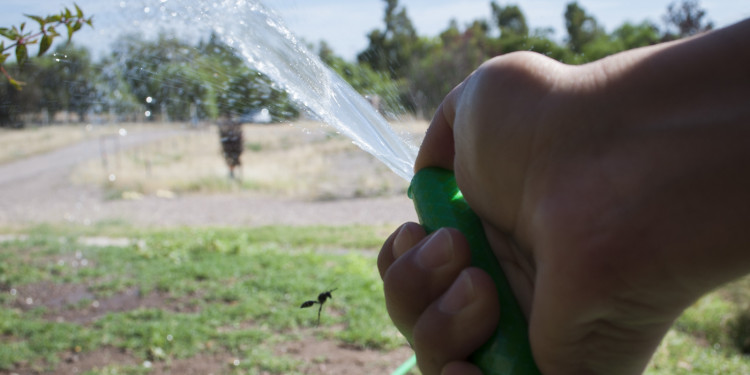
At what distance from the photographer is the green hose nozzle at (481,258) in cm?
105

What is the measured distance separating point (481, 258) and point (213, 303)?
16.2ft

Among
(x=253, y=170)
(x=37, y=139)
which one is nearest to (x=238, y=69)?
(x=253, y=170)

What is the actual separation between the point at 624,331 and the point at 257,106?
2359 mm

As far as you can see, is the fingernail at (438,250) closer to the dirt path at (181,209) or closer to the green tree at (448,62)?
the green tree at (448,62)

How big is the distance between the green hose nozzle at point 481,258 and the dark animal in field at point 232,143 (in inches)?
101

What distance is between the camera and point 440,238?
44.9 inches

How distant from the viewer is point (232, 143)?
13.2 ft

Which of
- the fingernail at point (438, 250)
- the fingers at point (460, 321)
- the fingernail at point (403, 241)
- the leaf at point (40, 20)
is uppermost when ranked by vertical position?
the leaf at point (40, 20)

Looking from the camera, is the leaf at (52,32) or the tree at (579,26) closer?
the leaf at (52,32)

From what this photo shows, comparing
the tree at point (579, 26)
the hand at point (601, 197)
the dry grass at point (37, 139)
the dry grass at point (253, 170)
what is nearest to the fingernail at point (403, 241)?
the hand at point (601, 197)

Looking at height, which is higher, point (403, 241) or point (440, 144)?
point (440, 144)

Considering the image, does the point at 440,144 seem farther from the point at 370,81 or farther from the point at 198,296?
the point at 198,296

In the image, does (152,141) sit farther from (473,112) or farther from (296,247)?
(473,112)

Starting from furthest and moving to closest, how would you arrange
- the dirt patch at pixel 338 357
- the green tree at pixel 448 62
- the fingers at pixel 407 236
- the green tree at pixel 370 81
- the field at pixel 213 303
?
1. the green tree at pixel 448 62
2. the field at pixel 213 303
3. the dirt patch at pixel 338 357
4. the green tree at pixel 370 81
5. the fingers at pixel 407 236
